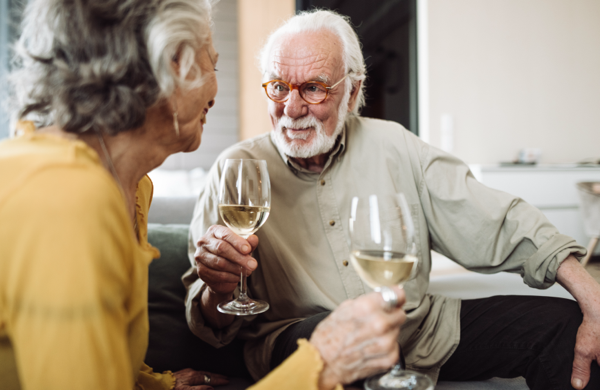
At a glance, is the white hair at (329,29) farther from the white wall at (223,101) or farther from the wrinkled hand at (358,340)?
the white wall at (223,101)

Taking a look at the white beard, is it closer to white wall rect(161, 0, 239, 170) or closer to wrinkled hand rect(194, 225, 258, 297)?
wrinkled hand rect(194, 225, 258, 297)

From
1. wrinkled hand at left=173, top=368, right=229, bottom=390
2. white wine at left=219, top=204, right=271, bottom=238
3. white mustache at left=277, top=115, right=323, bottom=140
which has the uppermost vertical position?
white mustache at left=277, top=115, right=323, bottom=140

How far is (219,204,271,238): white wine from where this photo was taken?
1.03 meters

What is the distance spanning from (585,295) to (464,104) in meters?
4.00

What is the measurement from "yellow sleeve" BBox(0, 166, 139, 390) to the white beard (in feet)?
2.77

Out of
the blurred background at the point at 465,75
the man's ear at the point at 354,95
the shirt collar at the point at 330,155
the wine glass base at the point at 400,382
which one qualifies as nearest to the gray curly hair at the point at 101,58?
the wine glass base at the point at 400,382

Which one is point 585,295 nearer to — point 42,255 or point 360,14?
point 42,255

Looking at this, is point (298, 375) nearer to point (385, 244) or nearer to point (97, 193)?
point (385, 244)

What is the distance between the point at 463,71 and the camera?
4.73 meters

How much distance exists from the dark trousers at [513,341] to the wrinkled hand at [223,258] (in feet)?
0.74

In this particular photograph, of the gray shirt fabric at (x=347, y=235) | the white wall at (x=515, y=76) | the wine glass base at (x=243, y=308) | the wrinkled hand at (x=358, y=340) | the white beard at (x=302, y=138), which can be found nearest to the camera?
the wrinkled hand at (x=358, y=340)

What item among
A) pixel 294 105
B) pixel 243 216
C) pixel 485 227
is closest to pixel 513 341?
pixel 485 227

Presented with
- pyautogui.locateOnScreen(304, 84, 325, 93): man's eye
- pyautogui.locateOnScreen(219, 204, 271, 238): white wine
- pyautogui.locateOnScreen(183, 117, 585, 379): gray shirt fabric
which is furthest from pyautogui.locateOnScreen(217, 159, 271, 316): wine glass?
pyautogui.locateOnScreen(304, 84, 325, 93): man's eye

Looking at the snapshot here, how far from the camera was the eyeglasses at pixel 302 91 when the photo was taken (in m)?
1.41
